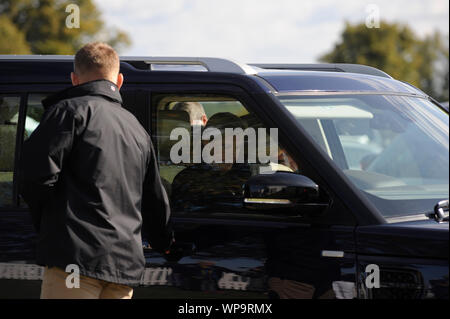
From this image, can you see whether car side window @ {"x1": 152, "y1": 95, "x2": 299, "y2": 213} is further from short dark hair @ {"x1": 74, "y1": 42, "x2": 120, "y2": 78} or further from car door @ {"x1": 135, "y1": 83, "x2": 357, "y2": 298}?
short dark hair @ {"x1": 74, "y1": 42, "x2": 120, "y2": 78}

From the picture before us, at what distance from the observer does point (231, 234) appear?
3223 millimetres

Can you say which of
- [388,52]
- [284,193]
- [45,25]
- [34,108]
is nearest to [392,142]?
[284,193]

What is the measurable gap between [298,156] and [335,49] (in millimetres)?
63734

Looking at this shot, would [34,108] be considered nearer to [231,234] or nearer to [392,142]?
[231,234]

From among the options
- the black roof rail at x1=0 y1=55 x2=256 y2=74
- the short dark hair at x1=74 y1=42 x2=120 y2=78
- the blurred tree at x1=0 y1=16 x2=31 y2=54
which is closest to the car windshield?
the black roof rail at x1=0 y1=55 x2=256 y2=74

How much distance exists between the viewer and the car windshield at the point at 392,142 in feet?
10.7

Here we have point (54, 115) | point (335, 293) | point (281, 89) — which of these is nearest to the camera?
point (54, 115)

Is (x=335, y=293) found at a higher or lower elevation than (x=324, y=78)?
lower

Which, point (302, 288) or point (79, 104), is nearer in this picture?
point (79, 104)

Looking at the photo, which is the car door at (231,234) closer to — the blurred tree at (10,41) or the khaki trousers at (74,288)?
the khaki trousers at (74,288)

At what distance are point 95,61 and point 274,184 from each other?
2.96 ft

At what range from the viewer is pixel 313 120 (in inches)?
141
